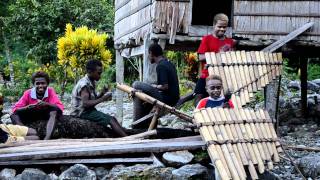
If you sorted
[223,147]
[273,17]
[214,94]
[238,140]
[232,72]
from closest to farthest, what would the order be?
[223,147], [238,140], [214,94], [232,72], [273,17]

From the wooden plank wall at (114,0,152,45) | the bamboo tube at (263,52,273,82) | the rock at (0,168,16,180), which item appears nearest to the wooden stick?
the rock at (0,168,16,180)

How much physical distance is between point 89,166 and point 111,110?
36.8 ft

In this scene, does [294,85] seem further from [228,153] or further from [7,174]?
[7,174]

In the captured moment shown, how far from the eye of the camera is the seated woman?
6918 mm

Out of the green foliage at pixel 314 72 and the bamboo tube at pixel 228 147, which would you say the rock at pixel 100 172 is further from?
the green foliage at pixel 314 72

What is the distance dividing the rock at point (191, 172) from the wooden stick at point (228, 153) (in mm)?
524

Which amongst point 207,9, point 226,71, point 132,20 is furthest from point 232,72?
point 207,9

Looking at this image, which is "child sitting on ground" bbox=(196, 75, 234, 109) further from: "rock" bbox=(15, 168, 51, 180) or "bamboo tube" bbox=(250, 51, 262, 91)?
"rock" bbox=(15, 168, 51, 180)

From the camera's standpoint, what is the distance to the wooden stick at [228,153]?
5043 millimetres

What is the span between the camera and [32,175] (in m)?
5.66

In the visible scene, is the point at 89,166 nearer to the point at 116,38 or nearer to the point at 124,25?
the point at 124,25

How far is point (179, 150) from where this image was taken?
5898mm

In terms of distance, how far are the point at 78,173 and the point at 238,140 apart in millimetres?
1654

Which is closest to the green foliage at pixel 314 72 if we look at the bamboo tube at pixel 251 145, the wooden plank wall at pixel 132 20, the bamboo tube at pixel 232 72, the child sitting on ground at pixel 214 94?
the wooden plank wall at pixel 132 20
